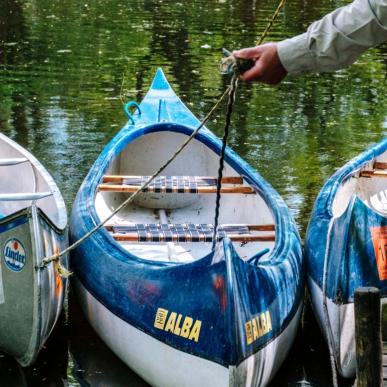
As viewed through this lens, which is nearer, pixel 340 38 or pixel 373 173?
pixel 340 38

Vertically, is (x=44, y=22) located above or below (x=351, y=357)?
above

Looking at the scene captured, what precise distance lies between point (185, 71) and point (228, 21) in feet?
19.6

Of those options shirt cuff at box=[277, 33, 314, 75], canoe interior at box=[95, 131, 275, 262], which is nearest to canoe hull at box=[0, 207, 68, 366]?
canoe interior at box=[95, 131, 275, 262]

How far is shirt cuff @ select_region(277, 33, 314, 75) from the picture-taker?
11.8 feet

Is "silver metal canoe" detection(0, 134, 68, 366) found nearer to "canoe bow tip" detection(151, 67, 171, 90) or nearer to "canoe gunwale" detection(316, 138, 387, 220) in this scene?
"canoe gunwale" detection(316, 138, 387, 220)

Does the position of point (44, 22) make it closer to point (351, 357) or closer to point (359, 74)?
point (359, 74)

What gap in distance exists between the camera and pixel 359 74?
16.9m

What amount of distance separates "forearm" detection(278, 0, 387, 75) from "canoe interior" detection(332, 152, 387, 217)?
4.22 metres

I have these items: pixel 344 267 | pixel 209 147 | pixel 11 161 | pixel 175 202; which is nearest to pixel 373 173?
pixel 209 147

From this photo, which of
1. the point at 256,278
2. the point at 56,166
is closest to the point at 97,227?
the point at 256,278

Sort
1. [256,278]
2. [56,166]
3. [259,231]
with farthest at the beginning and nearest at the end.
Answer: [56,166]
[259,231]
[256,278]

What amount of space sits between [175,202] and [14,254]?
279 cm

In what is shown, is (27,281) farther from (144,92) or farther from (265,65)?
(144,92)

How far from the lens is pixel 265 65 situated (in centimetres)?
381
